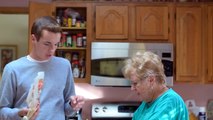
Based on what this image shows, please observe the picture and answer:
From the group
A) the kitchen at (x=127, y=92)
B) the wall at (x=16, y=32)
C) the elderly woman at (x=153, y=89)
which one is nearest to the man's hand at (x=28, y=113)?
the elderly woman at (x=153, y=89)

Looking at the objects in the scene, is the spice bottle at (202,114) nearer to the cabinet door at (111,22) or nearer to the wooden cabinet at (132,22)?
the wooden cabinet at (132,22)

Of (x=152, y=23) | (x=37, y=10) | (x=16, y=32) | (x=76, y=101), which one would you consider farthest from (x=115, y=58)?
(x=16, y=32)

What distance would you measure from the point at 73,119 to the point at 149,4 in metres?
1.29

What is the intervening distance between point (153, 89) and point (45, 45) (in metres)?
0.52

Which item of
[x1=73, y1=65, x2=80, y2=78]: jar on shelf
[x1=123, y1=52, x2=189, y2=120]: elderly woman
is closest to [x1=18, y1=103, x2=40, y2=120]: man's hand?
[x1=123, y1=52, x2=189, y2=120]: elderly woman

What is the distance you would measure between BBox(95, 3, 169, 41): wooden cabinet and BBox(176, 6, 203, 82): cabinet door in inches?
5.2

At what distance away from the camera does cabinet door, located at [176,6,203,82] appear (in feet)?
11.0

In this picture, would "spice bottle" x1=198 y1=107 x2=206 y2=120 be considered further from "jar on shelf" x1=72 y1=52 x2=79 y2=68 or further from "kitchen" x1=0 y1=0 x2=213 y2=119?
"jar on shelf" x1=72 y1=52 x2=79 y2=68

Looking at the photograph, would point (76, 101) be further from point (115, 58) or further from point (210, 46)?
A: point (210, 46)

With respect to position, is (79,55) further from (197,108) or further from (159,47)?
(197,108)

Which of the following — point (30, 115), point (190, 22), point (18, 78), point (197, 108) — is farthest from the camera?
point (197, 108)

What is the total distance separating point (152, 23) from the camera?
336cm

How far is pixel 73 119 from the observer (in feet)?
10.3

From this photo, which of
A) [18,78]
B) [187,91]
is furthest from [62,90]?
[187,91]
